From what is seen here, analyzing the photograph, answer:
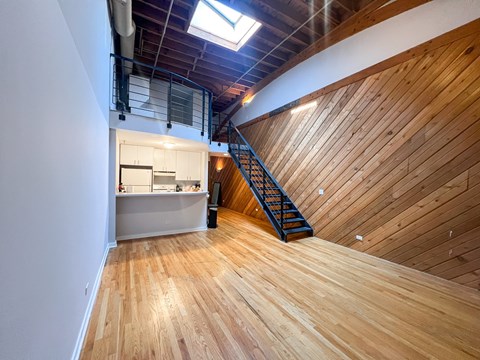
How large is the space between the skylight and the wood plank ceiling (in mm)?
156

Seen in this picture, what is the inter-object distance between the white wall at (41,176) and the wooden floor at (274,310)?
60 cm

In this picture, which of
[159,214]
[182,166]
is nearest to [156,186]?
[182,166]

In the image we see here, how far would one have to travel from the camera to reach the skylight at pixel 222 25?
4471 millimetres

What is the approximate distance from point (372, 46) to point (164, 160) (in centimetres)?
559

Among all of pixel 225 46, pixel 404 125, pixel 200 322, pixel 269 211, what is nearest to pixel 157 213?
pixel 269 211

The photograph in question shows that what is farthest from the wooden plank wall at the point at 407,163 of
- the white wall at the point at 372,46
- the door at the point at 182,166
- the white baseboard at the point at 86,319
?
the white baseboard at the point at 86,319

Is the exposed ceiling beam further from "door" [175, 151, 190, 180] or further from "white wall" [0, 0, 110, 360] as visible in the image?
"door" [175, 151, 190, 180]

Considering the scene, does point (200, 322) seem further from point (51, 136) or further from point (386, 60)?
point (386, 60)

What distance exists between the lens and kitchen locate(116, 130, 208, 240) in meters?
4.28

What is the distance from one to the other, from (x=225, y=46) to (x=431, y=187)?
5.25 meters

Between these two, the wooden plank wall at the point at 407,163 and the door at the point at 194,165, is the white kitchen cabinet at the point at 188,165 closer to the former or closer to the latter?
the door at the point at 194,165

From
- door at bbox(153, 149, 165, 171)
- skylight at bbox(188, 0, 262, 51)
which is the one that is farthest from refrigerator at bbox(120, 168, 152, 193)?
skylight at bbox(188, 0, 262, 51)

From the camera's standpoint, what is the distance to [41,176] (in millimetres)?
989

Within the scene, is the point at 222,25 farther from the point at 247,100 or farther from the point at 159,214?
the point at 159,214
